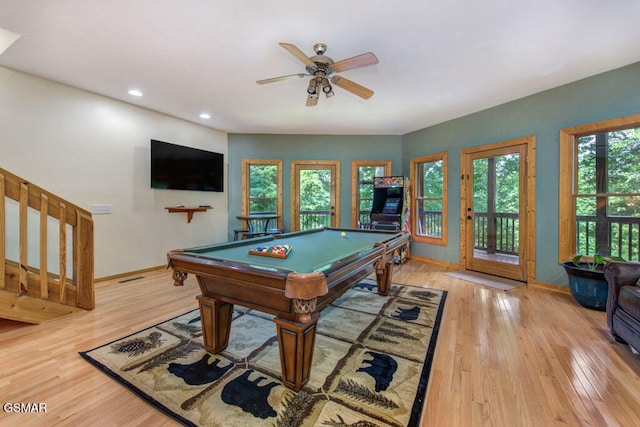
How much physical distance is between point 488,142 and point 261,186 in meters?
4.28

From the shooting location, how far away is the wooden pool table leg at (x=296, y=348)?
5.06 ft

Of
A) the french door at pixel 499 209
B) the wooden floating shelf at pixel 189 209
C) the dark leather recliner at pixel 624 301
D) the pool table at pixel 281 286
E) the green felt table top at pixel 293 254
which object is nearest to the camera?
the pool table at pixel 281 286

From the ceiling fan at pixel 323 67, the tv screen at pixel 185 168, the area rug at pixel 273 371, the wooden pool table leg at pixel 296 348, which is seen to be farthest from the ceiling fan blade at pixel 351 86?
the tv screen at pixel 185 168

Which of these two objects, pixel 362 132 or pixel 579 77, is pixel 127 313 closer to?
pixel 362 132

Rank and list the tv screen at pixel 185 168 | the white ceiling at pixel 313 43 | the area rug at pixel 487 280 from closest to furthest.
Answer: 1. the white ceiling at pixel 313 43
2. the area rug at pixel 487 280
3. the tv screen at pixel 185 168

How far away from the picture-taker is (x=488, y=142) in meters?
4.30

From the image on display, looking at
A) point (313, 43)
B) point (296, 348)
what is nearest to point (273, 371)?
point (296, 348)

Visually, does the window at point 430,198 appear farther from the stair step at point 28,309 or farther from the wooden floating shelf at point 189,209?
the stair step at point 28,309

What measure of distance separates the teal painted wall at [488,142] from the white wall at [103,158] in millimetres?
1316

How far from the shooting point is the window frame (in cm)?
494

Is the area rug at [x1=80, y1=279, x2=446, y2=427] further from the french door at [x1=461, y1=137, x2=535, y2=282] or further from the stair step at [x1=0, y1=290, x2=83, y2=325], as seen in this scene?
the french door at [x1=461, y1=137, x2=535, y2=282]

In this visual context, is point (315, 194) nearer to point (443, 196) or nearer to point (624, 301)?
point (443, 196)

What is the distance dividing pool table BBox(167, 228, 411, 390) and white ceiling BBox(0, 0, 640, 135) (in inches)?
74.8

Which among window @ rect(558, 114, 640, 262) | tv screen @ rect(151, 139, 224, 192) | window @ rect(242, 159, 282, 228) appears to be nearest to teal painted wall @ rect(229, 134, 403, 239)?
window @ rect(242, 159, 282, 228)
